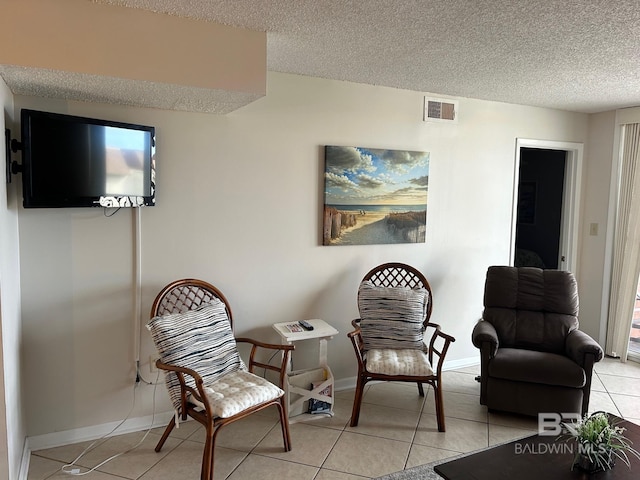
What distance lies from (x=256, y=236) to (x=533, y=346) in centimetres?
218

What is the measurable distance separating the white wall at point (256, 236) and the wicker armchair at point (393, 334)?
0.77ft

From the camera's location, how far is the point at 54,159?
7.88ft

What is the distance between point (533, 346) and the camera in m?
3.42

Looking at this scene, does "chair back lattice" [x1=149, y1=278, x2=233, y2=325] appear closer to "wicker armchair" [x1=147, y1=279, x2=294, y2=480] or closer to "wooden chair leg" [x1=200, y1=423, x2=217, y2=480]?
"wicker armchair" [x1=147, y1=279, x2=294, y2=480]

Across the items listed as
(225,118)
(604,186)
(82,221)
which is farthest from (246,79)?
(604,186)

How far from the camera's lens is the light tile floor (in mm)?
2518

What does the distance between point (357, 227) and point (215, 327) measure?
1.35m

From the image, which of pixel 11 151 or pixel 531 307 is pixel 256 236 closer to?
pixel 11 151

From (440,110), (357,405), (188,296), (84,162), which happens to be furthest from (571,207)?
(84,162)

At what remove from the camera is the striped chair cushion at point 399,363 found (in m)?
2.94

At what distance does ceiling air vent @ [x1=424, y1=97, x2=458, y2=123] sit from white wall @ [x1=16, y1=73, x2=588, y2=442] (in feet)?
0.26

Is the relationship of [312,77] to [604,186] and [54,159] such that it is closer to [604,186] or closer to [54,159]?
[54,159]

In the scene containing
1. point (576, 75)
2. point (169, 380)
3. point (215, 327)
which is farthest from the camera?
point (576, 75)

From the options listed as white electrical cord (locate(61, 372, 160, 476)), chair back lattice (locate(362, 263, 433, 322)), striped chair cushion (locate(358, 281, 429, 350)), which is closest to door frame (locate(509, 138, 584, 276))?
chair back lattice (locate(362, 263, 433, 322))
